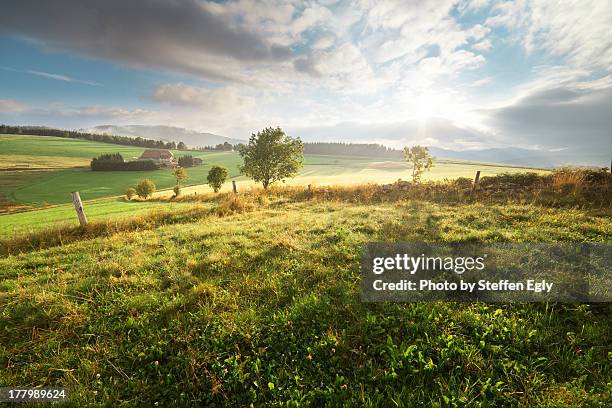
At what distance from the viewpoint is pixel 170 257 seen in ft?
23.7

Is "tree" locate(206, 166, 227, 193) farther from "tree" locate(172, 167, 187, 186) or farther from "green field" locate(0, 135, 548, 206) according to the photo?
"tree" locate(172, 167, 187, 186)

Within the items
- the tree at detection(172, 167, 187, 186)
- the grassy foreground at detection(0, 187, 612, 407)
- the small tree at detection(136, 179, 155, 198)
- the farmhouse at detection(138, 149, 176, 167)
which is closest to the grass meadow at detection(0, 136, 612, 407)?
the grassy foreground at detection(0, 187, 612, 407)

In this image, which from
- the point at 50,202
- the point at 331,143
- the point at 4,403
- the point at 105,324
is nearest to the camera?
the point at 4,403

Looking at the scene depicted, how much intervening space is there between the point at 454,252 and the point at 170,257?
7.96 m

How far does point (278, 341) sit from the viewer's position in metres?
3.94

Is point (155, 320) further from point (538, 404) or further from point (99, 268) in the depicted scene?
point (538, 404)

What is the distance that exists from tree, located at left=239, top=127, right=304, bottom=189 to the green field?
3408 millimetres

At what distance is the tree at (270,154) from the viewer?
34.2m

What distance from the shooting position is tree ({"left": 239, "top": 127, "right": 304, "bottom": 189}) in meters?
34.2

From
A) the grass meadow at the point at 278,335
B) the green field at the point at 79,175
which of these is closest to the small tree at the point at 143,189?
the green field at the point at 79,175

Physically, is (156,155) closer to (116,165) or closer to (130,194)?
(116,165)

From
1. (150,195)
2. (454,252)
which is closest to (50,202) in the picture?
(150,195)

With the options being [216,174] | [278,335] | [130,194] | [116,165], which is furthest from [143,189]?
[278,335]

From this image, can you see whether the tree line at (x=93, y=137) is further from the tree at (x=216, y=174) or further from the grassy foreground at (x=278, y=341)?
the grassy foreground at (x=278, y=341)
